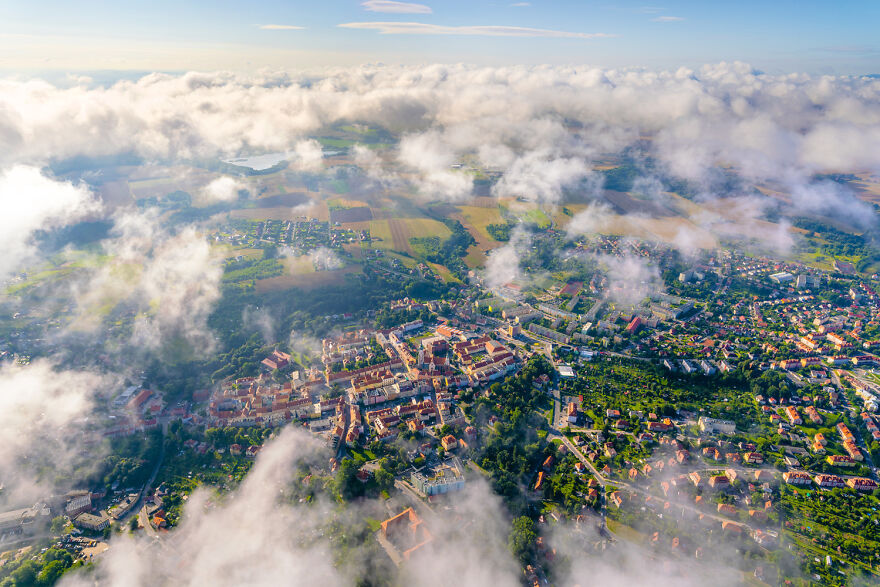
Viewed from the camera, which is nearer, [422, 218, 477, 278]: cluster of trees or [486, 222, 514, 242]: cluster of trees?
[422, 218, 477, 278]: cluster of trees

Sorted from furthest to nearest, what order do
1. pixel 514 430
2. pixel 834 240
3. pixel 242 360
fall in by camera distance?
1. pixel 834 240
2. pixel 242 360
3. pixel 514 430

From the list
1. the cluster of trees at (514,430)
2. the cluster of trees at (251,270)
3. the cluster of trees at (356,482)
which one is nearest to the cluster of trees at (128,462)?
the cluster of trees at (356,482)

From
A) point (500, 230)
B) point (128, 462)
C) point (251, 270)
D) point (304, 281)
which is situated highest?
point (304, 281)

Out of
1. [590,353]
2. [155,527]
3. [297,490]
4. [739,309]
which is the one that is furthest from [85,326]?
[739,309]

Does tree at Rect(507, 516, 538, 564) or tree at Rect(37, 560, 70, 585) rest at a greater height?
tree at Rect(507, 516, 538, 564)

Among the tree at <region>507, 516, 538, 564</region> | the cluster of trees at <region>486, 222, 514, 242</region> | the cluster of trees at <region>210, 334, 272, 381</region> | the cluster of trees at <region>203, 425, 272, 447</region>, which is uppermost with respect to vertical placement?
the tree at <region>507, 516, 538, 564</region>

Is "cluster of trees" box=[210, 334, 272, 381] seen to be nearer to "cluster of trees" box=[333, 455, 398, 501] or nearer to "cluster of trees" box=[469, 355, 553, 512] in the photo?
"cluster of trees" box=[333, 455, 398, 501]

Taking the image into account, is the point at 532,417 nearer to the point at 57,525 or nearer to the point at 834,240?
the point at 57,525

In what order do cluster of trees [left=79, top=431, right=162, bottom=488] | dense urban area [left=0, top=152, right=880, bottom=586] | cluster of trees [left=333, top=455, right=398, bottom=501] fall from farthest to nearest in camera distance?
cluster of trees [left=79, top=431, right=162, bottom=488], cluster of trees [left=333, top=455, right=398, bottom=501], dense urban area [left=0, top=152, right=880, bottom=586]

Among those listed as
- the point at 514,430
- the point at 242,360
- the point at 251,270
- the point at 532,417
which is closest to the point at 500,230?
the point at 251,270

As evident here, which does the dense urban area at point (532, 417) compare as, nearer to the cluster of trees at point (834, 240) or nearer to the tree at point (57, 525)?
the tree at point (57, 525)

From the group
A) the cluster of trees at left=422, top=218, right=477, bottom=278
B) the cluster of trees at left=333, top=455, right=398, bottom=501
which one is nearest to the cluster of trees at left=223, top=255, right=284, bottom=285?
the cluster of trees at left=422, top=218, right=477, bottom=278
